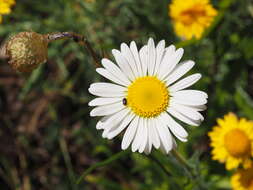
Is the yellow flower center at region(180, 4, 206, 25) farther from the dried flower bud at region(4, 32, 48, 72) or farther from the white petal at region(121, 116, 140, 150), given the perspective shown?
the dried flower bud at region(4, 32, 48, 72)

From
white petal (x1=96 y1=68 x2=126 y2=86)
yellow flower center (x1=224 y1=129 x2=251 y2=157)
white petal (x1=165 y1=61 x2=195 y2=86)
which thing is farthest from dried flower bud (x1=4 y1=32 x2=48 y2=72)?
yellow flower center (x1=224 y1=129 x2=251 y2=157)

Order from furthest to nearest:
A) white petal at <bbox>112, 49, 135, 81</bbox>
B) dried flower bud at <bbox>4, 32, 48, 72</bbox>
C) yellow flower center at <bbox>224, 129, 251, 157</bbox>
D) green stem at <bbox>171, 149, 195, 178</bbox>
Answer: yellow flower center at <bbox>224, 129, 251, 157</bbox> < green stem at <bbox>171, 149, 195, 178</bbox> < white petal at <bbox>112, 49, 135, 81</bbox> < dried flower bud at <bbox>4, 32, 48, 72</bbox>

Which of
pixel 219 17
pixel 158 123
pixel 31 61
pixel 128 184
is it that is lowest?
pixel 128 184

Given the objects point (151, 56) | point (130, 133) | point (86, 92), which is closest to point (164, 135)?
point (130, 133)

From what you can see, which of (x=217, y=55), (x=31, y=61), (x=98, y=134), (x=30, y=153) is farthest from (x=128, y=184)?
(x=31, y=61)

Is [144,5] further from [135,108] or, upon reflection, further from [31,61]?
[31,61]

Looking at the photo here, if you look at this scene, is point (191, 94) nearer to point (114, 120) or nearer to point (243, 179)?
point (114, 120)
